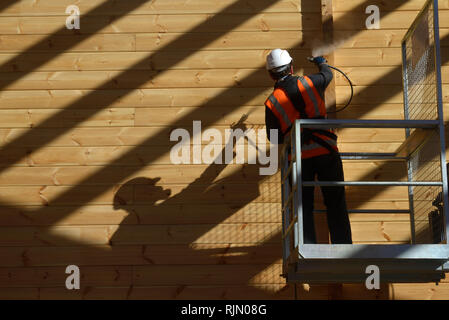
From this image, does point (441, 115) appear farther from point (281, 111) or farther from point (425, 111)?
point (281, 111)

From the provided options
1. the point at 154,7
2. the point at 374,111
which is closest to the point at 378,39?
the point at 374,111

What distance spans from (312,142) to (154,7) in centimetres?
266

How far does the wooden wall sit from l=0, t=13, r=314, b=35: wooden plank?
0.01 metres

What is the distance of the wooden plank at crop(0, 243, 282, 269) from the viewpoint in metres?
7.59

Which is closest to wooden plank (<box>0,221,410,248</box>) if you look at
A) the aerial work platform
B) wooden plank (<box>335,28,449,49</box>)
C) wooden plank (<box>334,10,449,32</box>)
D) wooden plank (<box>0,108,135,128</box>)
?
the aerial work platform

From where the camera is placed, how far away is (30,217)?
7766mm

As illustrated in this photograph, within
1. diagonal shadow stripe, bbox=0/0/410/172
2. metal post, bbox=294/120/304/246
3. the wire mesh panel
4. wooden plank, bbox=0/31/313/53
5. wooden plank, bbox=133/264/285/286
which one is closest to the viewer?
metal post, bbox=294/120/304/246

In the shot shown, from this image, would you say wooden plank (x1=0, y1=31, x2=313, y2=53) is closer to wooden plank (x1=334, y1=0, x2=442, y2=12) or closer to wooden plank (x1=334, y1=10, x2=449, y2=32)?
wooden plank (x1=334, y1=10, x2=449, y2=32)

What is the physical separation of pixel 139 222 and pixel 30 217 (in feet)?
3.63

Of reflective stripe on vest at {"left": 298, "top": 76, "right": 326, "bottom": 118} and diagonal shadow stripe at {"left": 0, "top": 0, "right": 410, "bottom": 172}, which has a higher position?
diagonal shadow stripe at {"left": 0, "top": 0, "right": 410, "bottom": 172}

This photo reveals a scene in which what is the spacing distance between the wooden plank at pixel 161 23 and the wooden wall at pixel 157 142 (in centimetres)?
1

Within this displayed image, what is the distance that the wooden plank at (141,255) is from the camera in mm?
7586

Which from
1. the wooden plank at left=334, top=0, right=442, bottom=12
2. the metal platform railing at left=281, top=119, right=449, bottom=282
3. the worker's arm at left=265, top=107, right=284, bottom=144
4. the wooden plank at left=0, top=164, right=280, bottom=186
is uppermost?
the wooden plank at left=334, top=0, right=442, bottom=12

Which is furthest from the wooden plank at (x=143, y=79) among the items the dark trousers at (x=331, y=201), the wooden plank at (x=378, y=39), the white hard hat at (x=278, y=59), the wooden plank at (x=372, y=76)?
the dark trousers at (x=331, y=201)
